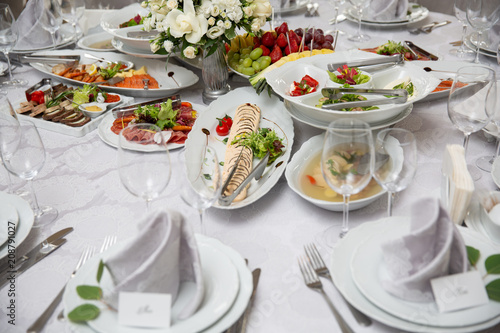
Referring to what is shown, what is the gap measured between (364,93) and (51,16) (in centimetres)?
150

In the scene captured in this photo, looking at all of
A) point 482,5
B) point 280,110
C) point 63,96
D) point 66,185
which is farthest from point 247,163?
point 482,5

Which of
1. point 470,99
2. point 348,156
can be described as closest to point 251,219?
point 348,156

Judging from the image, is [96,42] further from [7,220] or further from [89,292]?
[89,292]

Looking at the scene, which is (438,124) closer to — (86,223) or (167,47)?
(167,47)

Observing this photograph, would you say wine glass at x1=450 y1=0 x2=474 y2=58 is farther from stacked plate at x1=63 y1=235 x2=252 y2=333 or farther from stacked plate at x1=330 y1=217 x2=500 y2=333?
stacked plate at x1=63 y1=235 x2=252 y2=333

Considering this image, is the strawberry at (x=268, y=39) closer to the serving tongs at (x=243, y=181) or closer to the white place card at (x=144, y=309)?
the serving tongs at (x=243, y=181)

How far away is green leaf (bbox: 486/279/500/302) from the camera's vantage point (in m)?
0.88

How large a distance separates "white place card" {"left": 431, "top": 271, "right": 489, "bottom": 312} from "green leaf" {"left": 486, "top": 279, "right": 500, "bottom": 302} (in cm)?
1

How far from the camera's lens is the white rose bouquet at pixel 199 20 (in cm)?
163

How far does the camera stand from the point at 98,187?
1434 millimetres

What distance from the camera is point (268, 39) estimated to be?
1.95m

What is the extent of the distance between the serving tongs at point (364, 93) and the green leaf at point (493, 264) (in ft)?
2.03

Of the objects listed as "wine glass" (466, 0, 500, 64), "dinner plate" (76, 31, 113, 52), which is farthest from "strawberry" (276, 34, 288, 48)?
"dinner plate" (76, 31, 113, 52)

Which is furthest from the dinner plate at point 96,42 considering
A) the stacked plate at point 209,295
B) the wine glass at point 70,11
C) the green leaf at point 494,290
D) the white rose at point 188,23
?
the green leaf at point 494,290
